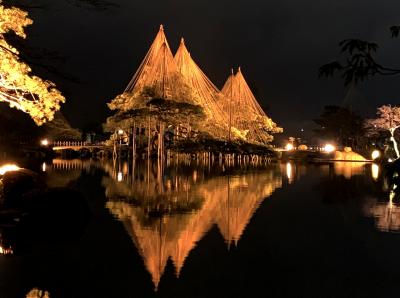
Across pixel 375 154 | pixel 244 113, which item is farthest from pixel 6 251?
pixel 244 113

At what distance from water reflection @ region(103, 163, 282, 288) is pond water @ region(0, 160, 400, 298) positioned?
0.04 m

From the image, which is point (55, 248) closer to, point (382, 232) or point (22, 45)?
point (22, 45)

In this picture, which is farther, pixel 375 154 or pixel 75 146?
pixel 75 146

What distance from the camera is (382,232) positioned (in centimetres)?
1329

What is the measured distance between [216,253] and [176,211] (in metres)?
Answer: 6.04

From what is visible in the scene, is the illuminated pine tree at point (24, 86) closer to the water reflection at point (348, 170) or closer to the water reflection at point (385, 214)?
the water reflection at point (385, 214)

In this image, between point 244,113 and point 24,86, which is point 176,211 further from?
point 244,113

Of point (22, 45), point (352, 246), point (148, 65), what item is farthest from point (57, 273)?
point (148, 65)

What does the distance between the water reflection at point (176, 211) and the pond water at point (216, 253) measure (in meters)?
0.04

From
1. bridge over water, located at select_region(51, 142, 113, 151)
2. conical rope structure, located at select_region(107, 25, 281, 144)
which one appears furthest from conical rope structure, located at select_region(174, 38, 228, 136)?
bridge over water, located at select_region(51, 142, 113, 151)

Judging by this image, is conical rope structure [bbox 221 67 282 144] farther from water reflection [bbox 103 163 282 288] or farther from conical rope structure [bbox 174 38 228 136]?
water reflection [bbox 103 163 282 288]

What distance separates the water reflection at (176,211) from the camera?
10.9 meters

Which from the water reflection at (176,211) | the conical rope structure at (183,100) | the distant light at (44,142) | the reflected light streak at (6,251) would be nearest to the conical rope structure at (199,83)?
the conical rope structure at (183,100)

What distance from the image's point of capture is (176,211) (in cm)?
1639
